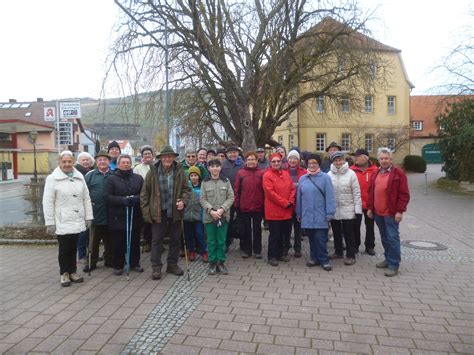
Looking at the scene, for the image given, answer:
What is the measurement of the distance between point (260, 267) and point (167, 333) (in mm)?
2533

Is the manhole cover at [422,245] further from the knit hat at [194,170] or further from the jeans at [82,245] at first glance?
the jeans at [82,245]

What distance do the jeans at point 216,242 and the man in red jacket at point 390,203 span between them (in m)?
2.35

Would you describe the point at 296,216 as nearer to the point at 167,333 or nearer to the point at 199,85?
the point at 167,333

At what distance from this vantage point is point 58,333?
12.7 ft

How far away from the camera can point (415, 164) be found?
3488cm

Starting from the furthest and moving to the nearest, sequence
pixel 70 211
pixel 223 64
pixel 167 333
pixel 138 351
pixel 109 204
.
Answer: pixel 223 64 < pixel 109 204 < pixel 70 211 < pixel 167 333 < pixel 138 351

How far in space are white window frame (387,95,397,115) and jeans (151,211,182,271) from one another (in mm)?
37982

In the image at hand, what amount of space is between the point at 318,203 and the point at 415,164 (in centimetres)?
3226

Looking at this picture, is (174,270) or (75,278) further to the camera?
(174,270)

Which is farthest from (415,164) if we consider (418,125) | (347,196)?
(347,196)

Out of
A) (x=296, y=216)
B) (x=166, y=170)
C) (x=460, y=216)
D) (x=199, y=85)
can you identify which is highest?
(x=199, y=85)

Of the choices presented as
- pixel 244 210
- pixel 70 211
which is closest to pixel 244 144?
pixel 244 210

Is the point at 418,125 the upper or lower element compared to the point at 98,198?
upper

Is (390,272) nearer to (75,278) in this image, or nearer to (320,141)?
(75,278)
